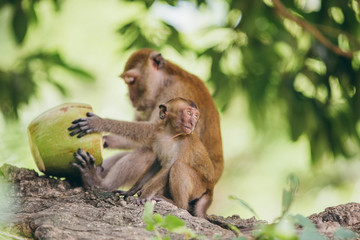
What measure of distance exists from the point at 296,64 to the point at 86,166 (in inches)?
157

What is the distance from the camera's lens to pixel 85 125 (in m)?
5.68

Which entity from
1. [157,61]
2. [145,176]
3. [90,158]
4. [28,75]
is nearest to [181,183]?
[145,176]

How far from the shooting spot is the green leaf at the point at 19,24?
22.6 feet

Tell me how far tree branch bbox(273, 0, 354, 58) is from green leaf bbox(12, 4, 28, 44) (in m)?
3.63

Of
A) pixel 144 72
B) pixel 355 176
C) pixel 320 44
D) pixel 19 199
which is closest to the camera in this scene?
pixel 19 199

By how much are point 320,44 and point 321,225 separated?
4238 millimetres

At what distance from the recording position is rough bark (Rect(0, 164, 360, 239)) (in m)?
4.07

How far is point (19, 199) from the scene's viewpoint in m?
Answer: 5.00

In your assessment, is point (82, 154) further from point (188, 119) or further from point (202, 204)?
point (202, 204)

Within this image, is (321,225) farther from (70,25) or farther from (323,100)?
(70,25)

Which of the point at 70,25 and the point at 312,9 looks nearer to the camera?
the point at 312,9

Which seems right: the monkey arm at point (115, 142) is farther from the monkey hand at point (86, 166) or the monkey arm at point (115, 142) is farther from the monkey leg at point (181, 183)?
the monkey leg at point (181, 183)

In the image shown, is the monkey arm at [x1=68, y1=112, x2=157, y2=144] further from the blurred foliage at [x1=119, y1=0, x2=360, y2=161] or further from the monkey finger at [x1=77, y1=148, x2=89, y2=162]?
the blurred foliage at [x1=119, y1=0, x2=360, y2=161]

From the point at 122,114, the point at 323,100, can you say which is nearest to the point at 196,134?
the point at 323,100
